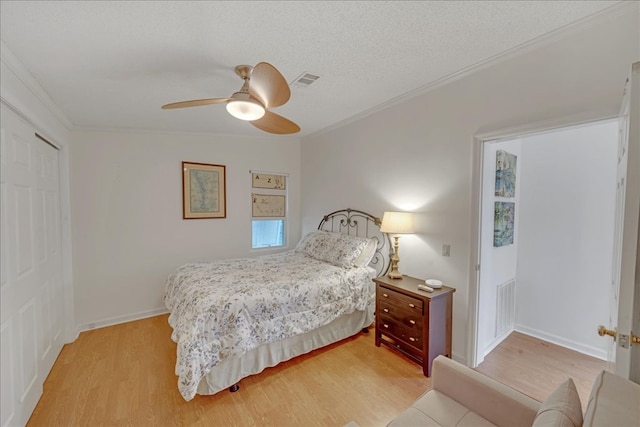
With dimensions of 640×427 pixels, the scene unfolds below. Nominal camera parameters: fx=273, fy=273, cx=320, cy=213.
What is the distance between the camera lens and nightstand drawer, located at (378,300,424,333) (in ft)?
7.98

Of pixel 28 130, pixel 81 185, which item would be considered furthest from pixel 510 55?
pixel 81 185

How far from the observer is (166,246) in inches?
148

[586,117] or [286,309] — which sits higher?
[586,117]

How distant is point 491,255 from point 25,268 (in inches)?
153

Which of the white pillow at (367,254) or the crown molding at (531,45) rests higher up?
the crown molding at (531,45)

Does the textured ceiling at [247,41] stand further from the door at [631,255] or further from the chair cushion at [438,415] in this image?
the chair cushion at [438,415]

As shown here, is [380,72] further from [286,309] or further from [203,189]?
[203,189]

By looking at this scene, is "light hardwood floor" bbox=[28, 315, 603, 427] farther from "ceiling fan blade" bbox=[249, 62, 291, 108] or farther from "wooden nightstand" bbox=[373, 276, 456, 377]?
"ceiling fan blade" bbox=[249, 62, 291, 108]

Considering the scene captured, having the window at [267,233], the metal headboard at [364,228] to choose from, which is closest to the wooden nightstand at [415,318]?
the metal headboard at [364,228]

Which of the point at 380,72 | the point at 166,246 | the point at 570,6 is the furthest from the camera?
the point at 166,246

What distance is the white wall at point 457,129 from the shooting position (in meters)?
1.72

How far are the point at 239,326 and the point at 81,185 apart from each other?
2.74 m

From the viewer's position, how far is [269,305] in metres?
2.37

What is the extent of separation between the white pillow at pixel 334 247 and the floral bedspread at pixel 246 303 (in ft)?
0.35
